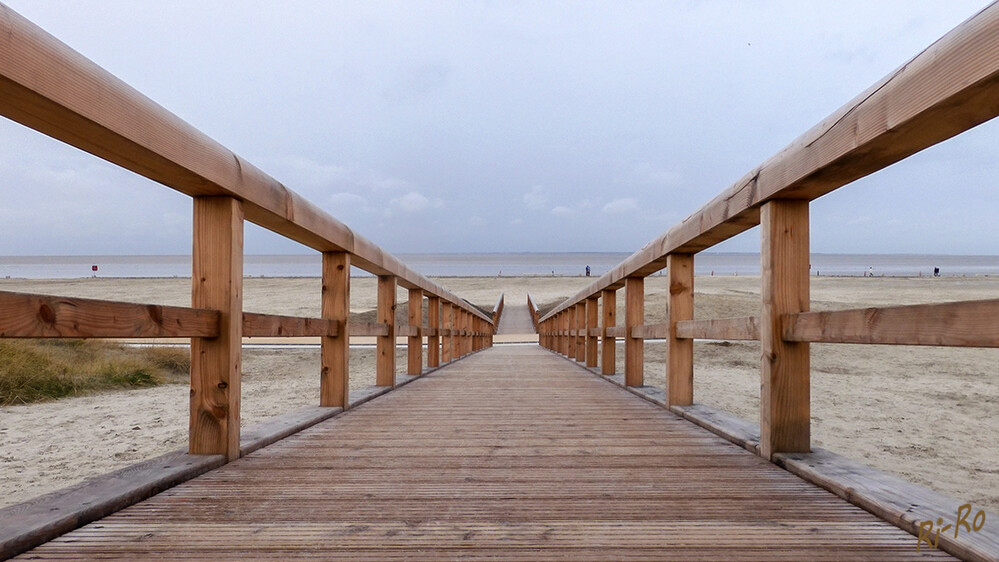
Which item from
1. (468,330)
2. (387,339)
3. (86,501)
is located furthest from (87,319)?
(468,330)

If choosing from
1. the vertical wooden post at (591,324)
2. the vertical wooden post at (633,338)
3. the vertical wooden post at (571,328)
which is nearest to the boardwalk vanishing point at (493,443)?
the vertical wooden post at (633,338)

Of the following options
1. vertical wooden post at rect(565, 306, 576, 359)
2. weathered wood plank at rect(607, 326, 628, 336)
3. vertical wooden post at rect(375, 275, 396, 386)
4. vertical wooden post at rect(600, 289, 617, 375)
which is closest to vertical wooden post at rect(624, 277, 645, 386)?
weathered wood plank at rect(607, 326, 628, 336)

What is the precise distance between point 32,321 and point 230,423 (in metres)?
0.91

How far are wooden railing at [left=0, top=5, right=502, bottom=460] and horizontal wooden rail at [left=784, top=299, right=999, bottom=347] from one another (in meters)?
1.83

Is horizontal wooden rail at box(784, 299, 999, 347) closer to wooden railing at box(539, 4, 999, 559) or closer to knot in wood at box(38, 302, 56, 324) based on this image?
wooden railing at box(539, 4, 999, 559)

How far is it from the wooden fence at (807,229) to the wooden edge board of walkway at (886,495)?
0.14 m

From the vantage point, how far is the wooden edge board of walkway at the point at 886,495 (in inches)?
49.4

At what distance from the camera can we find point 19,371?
623 centimetres

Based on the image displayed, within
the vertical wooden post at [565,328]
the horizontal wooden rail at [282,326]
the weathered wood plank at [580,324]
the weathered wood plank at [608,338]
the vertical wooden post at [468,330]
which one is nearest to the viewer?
the horizontal wooden rail at [282,326]

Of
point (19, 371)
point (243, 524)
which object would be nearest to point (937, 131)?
point (243, 524)

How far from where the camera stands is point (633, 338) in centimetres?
441

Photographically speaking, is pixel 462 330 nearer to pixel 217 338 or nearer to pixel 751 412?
pixel 751 412

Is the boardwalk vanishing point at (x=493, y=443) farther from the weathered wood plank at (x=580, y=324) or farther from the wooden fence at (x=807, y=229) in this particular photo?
the weathered wood plank at (x=580, y=324)

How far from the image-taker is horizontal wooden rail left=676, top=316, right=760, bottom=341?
2.29m
